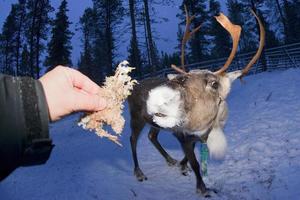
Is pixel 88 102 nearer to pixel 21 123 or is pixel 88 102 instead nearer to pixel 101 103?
pixel 101 103

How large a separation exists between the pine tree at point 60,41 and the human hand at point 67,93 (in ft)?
107

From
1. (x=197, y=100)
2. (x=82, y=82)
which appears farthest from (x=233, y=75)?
(x=82, y=82)

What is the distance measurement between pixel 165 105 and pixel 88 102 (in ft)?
5.14

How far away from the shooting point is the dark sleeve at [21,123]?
131 centimetres

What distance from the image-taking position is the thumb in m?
1.72

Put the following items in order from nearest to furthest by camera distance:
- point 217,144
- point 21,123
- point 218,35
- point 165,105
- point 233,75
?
point 21,123
point 165,105
point 233,75
point 217,144
point 218,35

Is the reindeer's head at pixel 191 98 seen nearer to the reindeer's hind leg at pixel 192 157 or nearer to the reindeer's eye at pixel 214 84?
Answer: the reindeer's eye at pixel 214 84

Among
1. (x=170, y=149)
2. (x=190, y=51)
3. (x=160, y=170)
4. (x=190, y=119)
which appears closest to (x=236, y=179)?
(x=160, y=170)

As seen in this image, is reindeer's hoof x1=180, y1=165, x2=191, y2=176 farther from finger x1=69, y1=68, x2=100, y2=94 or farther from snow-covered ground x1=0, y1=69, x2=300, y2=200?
finger x1=69, y1=68, x2=100, y2=94

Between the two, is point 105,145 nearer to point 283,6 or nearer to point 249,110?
point 249,110

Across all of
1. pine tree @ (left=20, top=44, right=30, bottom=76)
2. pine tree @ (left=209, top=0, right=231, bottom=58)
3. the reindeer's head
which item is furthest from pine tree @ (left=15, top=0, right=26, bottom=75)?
the reindeer's head

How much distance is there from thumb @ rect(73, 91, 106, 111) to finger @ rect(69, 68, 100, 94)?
4 centimetres

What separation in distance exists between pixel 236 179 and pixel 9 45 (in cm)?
3962

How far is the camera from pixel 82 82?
183cm
